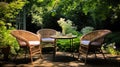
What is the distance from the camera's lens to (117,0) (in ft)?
17.2

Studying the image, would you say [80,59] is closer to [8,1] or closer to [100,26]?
[8,1]

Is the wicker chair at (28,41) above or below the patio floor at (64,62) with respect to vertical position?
above

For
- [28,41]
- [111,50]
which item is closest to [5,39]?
[28,41]

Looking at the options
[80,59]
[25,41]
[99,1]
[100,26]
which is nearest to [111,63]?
[80,59]

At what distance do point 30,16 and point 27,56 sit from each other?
4.91 meters

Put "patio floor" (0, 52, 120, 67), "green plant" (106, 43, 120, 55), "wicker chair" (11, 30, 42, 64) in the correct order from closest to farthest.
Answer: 1. "patio floor" (0, 52, 120, 67)
2. "wicker chair" (11, 30, 42, 64)
3. "green plant" (106, 43, 120, 55)

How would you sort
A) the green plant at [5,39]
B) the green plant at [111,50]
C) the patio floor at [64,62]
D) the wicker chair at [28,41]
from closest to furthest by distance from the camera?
the patio floor at [64,62], the wicker chair at [28,41], the green plant at [5,39], the green plant at [111,50]

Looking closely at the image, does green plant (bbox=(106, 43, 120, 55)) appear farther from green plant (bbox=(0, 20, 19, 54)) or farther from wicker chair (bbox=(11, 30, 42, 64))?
green plant (bbox=(0, 20, 19, 54))

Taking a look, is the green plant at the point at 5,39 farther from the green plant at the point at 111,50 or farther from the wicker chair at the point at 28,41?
the green plant at the point at 111,50

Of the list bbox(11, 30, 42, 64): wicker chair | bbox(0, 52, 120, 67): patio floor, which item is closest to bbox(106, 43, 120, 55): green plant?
bbox(0, 52, 120, 67): patio floor

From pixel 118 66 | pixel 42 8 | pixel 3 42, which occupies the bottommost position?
pixel 118 66

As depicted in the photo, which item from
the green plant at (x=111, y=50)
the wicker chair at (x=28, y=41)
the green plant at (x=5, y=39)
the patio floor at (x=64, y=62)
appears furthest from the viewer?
the green plant at (x=111, y=50)

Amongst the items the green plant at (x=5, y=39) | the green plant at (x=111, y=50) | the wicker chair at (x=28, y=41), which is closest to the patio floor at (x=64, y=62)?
the wicker chair at (x=28, y=41)

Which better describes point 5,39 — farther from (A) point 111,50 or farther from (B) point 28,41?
(A) point 111,50
